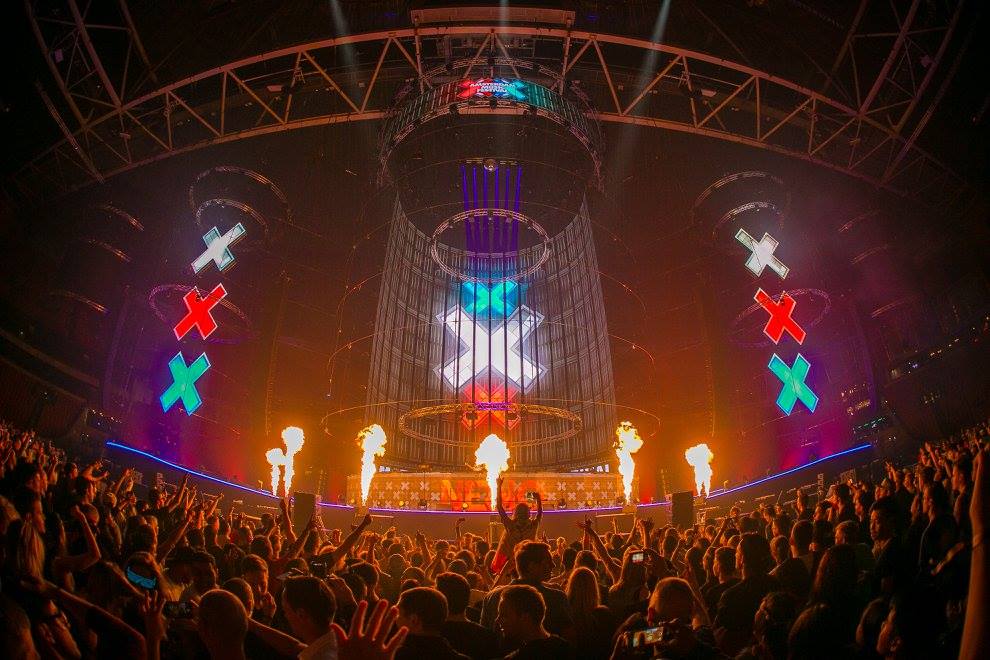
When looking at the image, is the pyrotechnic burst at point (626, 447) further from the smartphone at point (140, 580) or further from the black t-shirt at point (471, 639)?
the smartphone at point (140, 580)

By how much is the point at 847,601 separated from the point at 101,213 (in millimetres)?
22285

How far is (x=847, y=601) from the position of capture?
3.34 meters

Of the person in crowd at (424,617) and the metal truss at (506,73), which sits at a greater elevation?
the metal truss at (506,73)

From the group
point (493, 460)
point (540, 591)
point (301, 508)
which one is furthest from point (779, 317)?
point (540, 591)

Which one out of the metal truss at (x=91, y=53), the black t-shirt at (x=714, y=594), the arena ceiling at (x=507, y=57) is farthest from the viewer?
the arena ceiling at (x=507, y=57)

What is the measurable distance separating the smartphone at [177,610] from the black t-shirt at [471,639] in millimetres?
1552

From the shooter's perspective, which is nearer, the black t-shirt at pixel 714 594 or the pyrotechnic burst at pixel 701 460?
the black t-shirt at pixel 714 594

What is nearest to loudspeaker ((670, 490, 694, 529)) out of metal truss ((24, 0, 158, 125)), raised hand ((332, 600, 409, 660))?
raised hand ((332, 600, 409, 660))

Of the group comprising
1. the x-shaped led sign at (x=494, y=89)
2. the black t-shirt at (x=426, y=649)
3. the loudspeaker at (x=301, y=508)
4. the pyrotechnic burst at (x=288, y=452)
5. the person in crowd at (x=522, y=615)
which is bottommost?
the black t-shirt at (x=426, y=649)

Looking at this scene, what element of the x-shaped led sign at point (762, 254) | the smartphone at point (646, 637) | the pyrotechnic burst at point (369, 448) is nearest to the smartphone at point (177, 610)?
the smartphone at point (646, 637)

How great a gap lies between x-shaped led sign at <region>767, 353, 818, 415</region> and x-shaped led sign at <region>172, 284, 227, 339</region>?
23.6 meters

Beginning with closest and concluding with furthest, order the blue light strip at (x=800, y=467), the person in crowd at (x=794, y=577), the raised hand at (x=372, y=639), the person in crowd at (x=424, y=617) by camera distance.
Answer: the raised hand at (x=372, y=639)
the person in crowd at (x=424, y=617)
the person in crowd at (x=794, y=577)
the blue light strip at (x=800, y=467)

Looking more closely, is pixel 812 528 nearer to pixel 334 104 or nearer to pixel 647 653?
pixel 647 653

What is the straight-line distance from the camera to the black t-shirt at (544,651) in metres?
3.08
